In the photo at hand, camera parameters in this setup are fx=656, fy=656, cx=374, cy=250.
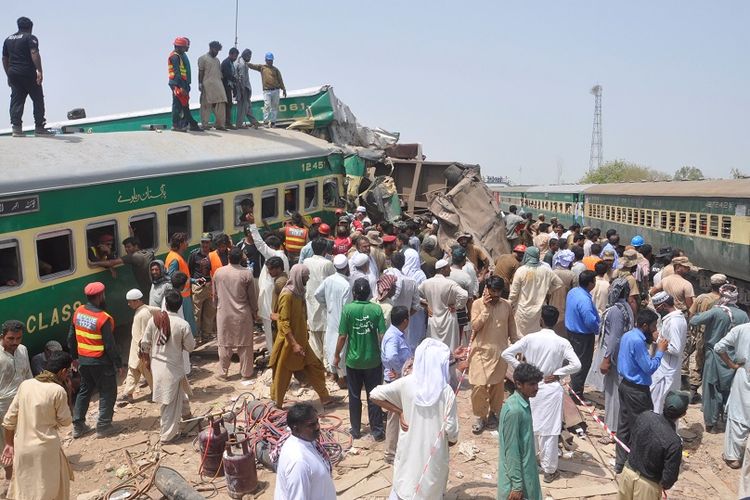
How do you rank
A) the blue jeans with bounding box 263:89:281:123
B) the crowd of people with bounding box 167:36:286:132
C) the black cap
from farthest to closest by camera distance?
the blue jeans with bounding box 263:89:281:123
the crowd of people with bounding box 167:36:286:132
the black cap

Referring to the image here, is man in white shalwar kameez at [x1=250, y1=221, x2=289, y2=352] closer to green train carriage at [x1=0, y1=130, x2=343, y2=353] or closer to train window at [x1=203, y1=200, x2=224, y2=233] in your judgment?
green train carriage at [x1=0, y1=130, x2=343, y2=353]

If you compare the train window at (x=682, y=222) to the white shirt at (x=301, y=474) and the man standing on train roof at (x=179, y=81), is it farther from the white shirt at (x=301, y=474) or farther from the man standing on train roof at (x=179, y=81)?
the white shirt at (x=301, y=474)

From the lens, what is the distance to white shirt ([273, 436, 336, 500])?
3.80 meters

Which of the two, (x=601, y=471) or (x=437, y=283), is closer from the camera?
(x=601, y=471)

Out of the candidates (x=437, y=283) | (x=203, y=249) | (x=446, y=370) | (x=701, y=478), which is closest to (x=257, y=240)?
(x=203, y=249)

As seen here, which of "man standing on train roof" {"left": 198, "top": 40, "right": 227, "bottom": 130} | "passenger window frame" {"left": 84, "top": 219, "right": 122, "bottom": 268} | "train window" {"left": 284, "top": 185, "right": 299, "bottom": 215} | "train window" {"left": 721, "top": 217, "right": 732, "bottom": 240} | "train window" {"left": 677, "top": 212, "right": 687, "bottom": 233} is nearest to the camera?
"passenger window frame" {"left": 84, "top": 219, "right": 122, "bottom": 268}

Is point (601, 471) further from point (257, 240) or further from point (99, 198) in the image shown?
point (99, 198)

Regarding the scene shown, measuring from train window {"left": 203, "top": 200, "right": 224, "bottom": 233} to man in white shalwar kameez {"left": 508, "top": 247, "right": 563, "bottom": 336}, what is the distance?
5.15 meters

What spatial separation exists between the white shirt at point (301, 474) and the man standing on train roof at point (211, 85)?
10.0 metres

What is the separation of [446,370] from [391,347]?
49.0 inches

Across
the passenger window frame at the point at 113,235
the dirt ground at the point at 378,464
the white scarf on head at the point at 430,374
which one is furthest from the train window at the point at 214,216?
the white scarf on head at the point at 430,374

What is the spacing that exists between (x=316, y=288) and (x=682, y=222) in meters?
12.9

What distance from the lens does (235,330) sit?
27.1 ft

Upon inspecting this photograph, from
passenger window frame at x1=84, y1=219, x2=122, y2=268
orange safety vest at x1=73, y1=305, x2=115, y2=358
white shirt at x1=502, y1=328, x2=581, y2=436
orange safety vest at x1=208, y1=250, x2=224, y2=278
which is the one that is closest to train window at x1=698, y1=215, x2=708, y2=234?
white shirt at x1=502, y1=328, x2=581, y2=436
